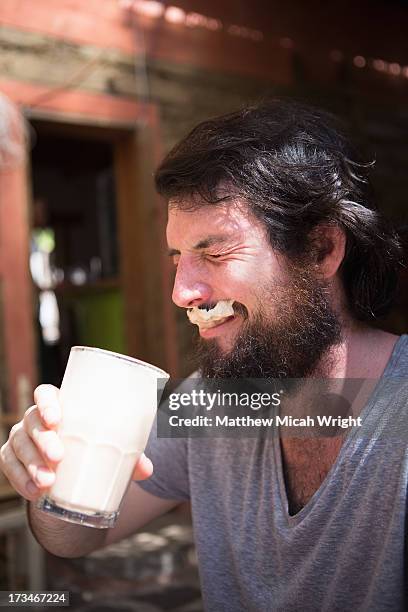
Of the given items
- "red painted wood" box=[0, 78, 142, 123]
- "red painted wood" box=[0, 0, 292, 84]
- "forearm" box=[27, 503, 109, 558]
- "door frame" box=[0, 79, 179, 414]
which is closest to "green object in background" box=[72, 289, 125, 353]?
"door frame" box=[0, 79, 179, 414]

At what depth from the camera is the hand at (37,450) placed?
0.97 m

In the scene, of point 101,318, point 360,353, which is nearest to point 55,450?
point 360,353

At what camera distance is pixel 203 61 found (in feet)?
15.0

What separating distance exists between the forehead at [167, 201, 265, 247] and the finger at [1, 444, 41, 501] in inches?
18.3

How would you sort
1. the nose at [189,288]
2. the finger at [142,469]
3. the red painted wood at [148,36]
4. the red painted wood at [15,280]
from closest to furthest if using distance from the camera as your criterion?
the finger at [142,469] → the nose at [189,288] → the red painted wood at [15,280] → the red painted wood at [148,36]

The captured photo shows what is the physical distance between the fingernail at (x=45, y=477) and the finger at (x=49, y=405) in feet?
0.20

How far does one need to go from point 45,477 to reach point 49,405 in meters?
0.10

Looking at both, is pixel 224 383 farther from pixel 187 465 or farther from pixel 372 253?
pixel 372 253

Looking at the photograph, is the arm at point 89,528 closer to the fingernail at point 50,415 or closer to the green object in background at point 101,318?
the fingernail at point 50,415

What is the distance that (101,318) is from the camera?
513cm

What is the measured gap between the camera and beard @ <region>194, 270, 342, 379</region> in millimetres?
1239

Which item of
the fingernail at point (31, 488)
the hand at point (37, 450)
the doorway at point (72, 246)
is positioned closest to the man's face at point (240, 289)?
the hand at point (37, 450)

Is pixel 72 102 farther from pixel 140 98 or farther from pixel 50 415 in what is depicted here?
pixel 50 415

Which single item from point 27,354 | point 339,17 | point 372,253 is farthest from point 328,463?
point 339,17
